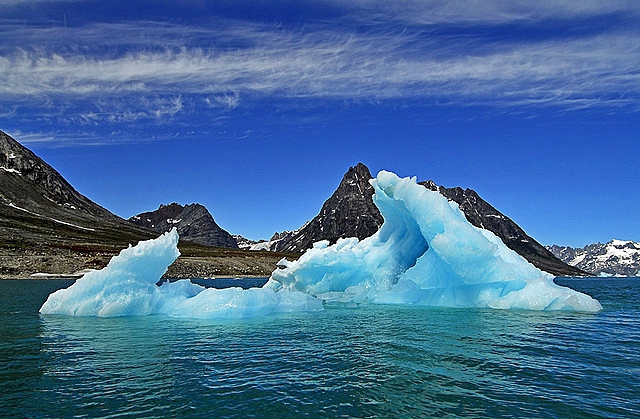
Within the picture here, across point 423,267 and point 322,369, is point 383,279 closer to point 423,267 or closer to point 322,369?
point 423,267

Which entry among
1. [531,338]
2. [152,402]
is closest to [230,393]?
[152,402]

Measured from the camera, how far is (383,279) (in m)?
36.3

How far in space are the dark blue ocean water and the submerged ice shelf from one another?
Result: 3.78 meters

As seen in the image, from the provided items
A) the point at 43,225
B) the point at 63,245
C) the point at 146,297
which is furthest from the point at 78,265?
the point at 43,225

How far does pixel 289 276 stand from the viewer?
3878 centimetres

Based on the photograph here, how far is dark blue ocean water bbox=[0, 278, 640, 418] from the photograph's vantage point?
10.2 meters

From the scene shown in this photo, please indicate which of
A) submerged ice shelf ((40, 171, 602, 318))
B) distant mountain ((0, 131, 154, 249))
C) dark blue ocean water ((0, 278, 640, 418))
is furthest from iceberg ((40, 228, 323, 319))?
distant mountain ((0, 131, 154, 249))

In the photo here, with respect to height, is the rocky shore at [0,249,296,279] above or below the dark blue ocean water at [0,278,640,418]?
above

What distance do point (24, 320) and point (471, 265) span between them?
25.2m

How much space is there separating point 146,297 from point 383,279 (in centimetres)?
1714

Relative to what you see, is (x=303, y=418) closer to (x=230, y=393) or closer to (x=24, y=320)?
(x=230, y=393)

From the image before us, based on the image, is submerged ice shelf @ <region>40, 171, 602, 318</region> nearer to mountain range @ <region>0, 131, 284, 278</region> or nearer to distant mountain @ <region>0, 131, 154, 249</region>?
mountain range @ <region>0, 131, 284, 278</region>

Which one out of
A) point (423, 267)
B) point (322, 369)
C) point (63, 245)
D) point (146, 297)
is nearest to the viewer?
point (322, 369)

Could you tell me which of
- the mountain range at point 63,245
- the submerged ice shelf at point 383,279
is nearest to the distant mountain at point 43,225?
the mountain range at point 63,245
